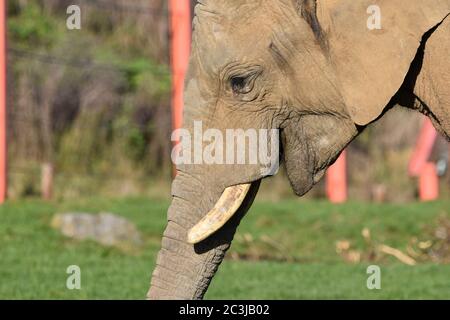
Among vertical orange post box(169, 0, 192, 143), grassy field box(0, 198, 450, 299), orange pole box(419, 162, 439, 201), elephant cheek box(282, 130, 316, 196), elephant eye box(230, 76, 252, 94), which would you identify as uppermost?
vertical orange post box(169, 0, 192, 143)

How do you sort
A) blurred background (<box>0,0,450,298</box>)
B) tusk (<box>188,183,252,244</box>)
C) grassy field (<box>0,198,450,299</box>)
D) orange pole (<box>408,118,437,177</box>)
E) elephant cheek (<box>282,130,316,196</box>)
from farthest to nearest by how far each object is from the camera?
1. orange pole (<box>408,118,437,177</box>)
2. blurred background (<box>0,0,450,298</box>)
3. grassy field (<box>0,198,450,299</box>)
4. elephant cheek (<box>282,130,316,196</box>)
5. tusk (<box>188,183,252,244</box>)

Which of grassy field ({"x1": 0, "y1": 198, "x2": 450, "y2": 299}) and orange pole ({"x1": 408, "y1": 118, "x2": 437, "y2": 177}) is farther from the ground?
orange pole ({"x1": 408, "y1": 118, "x2": 437, "y2": 177})

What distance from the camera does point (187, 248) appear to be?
5.27 meters

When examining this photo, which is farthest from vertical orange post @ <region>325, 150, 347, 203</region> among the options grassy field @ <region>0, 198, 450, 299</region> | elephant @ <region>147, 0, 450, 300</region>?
elephant @ <region>147, 0, 450, 300</region>

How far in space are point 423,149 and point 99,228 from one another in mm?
6088

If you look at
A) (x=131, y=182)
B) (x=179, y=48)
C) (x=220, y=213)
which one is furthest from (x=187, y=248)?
(x=131, y=182)

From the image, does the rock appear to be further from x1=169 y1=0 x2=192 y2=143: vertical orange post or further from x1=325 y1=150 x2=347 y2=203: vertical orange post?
x1=325 y1=150 x2=347 y2=203: vertical orange post

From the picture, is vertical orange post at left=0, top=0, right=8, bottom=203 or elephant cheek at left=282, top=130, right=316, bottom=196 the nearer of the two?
elephant cheek at left=282, top=130, right=316, bottom=196

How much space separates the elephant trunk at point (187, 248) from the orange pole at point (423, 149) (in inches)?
449

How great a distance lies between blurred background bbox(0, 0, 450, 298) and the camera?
34.0 feet

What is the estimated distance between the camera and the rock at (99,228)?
12.2 m

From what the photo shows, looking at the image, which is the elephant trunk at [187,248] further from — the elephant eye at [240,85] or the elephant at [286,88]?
the elephant eye at [240,85]

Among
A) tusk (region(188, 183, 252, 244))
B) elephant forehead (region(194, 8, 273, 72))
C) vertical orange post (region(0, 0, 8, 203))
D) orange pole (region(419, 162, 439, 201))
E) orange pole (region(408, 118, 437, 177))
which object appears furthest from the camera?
orange pole (region(419, 162, 439, 201))

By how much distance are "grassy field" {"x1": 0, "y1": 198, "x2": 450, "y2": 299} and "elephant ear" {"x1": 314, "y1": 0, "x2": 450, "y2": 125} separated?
3474 millimetres
